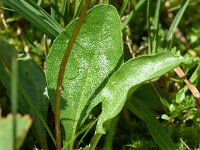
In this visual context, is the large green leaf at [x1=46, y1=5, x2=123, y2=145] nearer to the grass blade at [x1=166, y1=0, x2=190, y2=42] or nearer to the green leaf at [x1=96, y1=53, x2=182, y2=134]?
the green leaf at [x1=96, y1=53, x2=182, y2=134]

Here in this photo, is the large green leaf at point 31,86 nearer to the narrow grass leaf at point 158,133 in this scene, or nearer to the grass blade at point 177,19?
the narrow grass leaf at point 158,133

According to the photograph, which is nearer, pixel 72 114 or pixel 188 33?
pixel 72 114

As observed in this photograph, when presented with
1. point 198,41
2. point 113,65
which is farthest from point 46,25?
point 198,41

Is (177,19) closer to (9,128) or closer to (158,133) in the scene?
(158,133)

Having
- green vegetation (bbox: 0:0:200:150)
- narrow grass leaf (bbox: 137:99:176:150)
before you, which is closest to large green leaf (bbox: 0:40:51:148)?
green vegetation (bbox: 0:0:200:150)

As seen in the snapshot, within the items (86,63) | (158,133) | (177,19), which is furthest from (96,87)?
(177,19)

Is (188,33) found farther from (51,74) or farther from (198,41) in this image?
(51,74)

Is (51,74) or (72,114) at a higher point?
(51,74)
